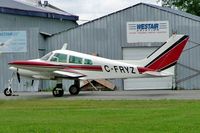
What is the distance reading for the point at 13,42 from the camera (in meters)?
37.4

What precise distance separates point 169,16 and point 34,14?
10245 millimetres

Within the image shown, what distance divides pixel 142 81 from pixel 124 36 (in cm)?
295

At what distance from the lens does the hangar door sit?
1422 inches

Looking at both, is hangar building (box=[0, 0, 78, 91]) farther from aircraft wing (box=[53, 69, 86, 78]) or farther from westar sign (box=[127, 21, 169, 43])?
aircraft wing (box=[53, 69, 86, 78])

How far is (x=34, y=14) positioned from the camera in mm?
41594

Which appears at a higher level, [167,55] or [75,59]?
[167,55]

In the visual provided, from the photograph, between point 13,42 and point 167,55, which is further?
point 13,42

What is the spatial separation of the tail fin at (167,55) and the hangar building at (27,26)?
9.77 m

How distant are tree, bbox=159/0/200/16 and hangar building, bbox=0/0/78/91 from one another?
17872 millimetres

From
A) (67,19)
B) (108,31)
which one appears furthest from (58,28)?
(108,31)

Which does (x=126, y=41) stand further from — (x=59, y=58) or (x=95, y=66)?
(x=59, y=58)

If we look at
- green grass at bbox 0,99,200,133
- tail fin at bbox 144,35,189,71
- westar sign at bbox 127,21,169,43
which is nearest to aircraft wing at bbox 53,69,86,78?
tail fin at bbox 144,35,189,71

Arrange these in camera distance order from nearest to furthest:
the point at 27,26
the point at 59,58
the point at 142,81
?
the point at 59,58, the point at 142,81, the point at 27,26

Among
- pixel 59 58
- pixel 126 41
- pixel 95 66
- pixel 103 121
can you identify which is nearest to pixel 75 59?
pixel 59 58
